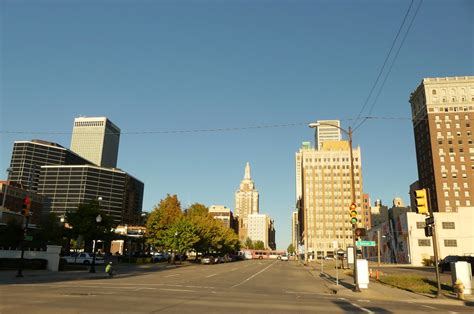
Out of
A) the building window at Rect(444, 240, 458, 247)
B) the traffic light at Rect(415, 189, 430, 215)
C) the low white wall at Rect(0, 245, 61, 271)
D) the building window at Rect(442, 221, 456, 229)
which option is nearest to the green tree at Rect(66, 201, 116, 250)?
the low white wall at Rect(0, 245, 61, 271)

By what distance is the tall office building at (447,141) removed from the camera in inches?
5022

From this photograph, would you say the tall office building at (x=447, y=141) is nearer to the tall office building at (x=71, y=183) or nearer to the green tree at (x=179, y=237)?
the green tree at (x=179, y=237)

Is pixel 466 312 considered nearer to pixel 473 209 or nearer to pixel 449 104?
pixel 473 209

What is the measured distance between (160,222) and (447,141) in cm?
10331

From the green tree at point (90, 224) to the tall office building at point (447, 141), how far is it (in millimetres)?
102206

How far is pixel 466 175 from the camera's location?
128 metres

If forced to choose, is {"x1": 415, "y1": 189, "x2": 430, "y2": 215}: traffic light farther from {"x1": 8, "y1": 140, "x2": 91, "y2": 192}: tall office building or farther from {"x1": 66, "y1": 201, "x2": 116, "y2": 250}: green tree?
{"x1": 8, "y1": 140, "x2": 91, "y2": 192}: tall office building

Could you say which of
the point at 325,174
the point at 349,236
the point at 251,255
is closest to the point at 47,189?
the point at 251,255

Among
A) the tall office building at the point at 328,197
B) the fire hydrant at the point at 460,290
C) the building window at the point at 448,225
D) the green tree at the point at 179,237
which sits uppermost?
the tall office building at the point at 328,197

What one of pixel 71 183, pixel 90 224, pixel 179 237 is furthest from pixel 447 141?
pixel 71 183

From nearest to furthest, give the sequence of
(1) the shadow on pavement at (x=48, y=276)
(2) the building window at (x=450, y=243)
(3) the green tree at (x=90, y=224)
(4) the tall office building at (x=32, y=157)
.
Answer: (1) the shadow on pavement at (x=48, y=276) < (3) the green tree at (x=90, y=224) < (2) the building window at (x=450, y=243) < (4) the tall office building at (x=32, y=157)

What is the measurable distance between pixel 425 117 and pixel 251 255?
9116 cm

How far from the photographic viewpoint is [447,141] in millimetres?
132375

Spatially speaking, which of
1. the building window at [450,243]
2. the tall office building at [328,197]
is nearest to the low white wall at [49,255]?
the building window at [450,243]
